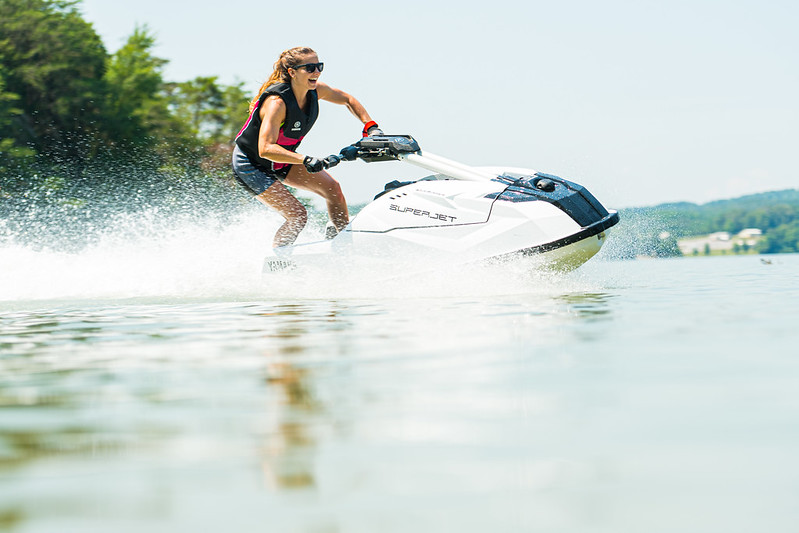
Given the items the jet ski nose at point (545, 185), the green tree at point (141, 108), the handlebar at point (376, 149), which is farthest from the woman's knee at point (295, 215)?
the green tree at point (141, 108)

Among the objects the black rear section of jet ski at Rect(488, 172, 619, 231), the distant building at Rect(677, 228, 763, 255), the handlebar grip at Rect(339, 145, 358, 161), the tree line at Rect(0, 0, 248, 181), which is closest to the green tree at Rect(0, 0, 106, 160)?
the tree line at Rect(0, 0, 248, 181)

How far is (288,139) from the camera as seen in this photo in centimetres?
689

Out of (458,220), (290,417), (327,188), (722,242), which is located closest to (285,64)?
(327,188)

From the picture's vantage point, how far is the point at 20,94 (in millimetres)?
27938

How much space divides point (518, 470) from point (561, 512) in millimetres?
249

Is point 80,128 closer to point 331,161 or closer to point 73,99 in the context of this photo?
point 73,99

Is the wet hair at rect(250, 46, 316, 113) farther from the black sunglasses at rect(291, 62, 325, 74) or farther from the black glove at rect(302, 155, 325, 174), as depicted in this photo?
the black glove at rect(302, 155, 325, 174)

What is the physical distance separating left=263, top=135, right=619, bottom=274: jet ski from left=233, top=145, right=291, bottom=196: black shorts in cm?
52

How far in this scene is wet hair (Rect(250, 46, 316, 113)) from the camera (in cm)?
664

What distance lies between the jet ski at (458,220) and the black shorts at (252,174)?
1.69ft

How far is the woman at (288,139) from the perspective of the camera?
6637 mm

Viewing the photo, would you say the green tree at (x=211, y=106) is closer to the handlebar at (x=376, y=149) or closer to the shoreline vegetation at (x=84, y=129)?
the shoreline vegetation at (x=84, y=129)

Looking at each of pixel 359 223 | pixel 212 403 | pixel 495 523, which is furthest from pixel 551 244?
pixel 495 523

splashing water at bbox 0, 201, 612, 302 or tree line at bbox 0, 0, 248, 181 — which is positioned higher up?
tree line at bbox 0, 0, 248, 181
